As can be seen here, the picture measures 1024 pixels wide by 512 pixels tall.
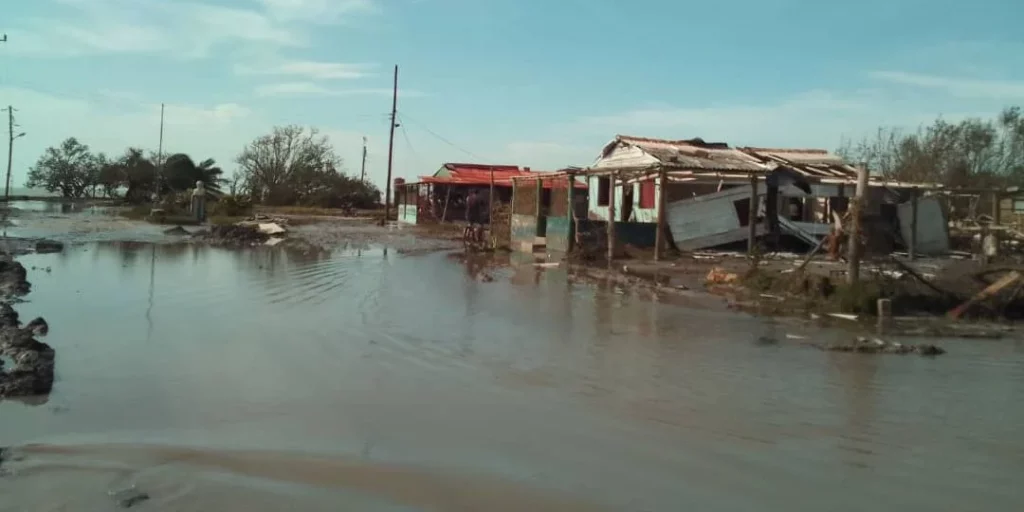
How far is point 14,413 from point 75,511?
249 cm

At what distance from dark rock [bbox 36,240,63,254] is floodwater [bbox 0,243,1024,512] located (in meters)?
11.9

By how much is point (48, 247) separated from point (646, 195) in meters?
18.7

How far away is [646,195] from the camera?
2847 cm

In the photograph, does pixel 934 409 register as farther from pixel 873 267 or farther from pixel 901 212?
pixel 901 212

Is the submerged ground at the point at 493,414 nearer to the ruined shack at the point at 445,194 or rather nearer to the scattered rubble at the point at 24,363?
the scattered rubble at the point at 24,363

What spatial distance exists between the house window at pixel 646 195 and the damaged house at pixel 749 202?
1.3 inches

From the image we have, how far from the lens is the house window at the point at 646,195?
27.9m

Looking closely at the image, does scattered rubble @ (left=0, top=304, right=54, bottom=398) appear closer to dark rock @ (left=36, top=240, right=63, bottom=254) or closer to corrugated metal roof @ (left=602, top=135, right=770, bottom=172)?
dark rock @ (left=36, top=240, right=63, bottom=254)

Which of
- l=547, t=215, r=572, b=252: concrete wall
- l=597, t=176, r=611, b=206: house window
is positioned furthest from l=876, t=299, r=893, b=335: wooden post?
l=597, t=176, r=611, b=206: house window

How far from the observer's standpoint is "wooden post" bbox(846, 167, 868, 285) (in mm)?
12547

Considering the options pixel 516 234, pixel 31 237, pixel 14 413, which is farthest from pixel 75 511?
pixel 31 237

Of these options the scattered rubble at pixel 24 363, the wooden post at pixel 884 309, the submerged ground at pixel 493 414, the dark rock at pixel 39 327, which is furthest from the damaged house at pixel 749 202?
the scattered rubble at pixel 24 363

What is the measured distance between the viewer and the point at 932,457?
6.33 m

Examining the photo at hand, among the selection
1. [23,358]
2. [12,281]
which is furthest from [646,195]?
Answer: [23,358]
